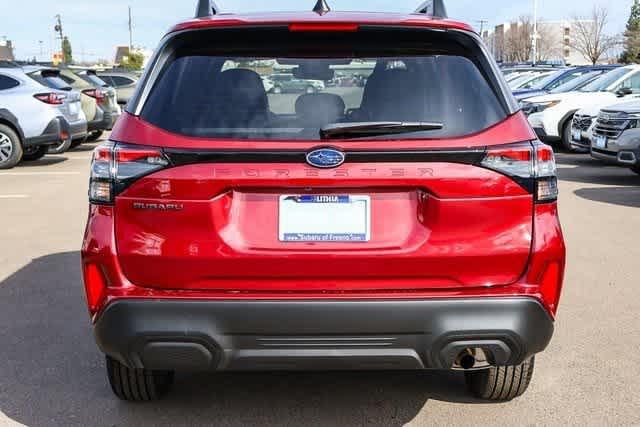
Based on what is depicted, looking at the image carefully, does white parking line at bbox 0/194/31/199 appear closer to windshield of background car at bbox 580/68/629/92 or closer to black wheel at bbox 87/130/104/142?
black wheel at bbox 87/130/104/142

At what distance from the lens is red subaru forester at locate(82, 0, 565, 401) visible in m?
3.20

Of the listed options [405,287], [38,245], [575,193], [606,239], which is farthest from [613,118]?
[405,287]

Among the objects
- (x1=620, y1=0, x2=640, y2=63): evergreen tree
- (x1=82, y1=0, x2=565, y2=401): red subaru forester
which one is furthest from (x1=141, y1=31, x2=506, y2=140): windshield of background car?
(x1=620, y1=0, x2=640, y2=63): evergreen tree

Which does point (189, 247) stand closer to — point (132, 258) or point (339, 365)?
point (132, 258)

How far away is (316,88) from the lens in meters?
3.42

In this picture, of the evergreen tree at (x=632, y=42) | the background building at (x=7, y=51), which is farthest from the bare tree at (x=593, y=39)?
the background building at (x=7, y=51)

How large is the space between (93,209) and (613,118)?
10.4 meters

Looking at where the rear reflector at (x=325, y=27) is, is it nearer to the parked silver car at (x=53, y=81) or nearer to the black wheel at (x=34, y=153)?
the parked silver car at (x=53, y=81)

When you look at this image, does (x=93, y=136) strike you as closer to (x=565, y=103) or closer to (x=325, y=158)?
(x=565, y=103)

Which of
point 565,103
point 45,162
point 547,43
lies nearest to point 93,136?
point 45,162

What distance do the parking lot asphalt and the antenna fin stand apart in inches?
71.0

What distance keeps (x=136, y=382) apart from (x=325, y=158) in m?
1.50

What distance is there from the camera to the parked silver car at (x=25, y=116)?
47.6ft

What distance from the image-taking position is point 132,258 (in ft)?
10.7
